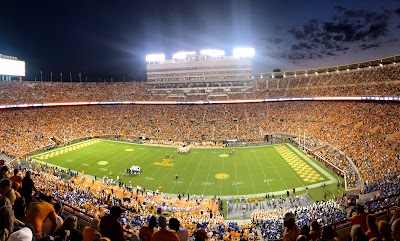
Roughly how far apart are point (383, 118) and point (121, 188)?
3557cm

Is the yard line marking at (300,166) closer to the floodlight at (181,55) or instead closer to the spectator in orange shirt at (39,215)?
the spectator in orange shirt at (39,215)

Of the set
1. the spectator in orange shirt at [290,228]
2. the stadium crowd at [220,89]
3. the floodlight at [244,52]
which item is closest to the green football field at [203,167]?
the stadium crowd at [220,89]

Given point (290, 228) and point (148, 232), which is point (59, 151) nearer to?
point (148, 232)

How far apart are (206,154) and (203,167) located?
7353 millimetres

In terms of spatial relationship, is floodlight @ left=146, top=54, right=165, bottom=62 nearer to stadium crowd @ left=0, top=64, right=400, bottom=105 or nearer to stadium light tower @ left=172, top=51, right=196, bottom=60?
stadium light tower @ left=172, top=51, right=196, bottom=60

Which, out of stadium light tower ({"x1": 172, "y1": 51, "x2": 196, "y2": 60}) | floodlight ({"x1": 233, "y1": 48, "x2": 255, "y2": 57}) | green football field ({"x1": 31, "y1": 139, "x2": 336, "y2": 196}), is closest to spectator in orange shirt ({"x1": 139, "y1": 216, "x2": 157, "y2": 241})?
green football field ({"x1": 31, "y1": 139, "x2": 336, "y2": 196})

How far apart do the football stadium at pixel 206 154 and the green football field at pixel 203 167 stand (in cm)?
25

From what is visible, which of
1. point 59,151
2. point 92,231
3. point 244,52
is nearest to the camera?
point 92,231

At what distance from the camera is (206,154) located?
44.3m

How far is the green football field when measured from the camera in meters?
30.2

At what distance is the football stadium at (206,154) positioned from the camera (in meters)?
6.64

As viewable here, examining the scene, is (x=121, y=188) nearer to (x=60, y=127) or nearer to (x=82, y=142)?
(x=82, y=142)

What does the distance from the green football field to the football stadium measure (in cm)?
25

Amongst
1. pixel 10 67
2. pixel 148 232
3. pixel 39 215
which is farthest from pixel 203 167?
pixel 10 67
